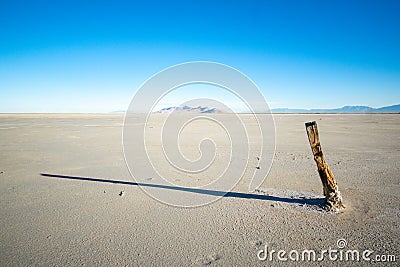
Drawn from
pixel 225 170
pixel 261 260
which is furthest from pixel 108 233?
pixel 225 170

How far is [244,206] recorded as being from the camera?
6180 mm

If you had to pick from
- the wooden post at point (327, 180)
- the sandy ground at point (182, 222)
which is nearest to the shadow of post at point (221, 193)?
the sandy ground at point (182, 222)

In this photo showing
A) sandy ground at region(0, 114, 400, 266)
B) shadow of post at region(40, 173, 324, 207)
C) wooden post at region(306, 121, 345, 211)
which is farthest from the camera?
shadow of post at region(40, 173, 324, 207)

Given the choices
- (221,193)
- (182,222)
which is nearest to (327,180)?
(221,193)

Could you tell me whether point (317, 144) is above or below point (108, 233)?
above

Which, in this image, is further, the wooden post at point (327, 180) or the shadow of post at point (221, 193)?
the shadow of post at point (221, 193)

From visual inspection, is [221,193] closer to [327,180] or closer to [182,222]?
[182,222]

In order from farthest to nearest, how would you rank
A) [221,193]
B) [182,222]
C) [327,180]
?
[221,193] → [327,180] → [182,222]

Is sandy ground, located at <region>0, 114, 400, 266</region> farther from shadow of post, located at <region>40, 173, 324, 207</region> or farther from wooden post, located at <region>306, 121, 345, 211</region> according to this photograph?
wooden post, located at <region>306, 121, 345, 211</region>

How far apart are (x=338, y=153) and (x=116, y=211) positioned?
1237 centimetres

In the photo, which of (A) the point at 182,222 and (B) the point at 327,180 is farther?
(B) the point at 327,180

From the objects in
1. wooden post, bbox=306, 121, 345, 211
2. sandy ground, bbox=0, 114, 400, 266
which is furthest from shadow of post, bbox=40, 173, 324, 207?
wooden post, bbox=306, 121, 345, 211

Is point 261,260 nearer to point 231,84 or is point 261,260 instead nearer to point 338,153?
point 231,84

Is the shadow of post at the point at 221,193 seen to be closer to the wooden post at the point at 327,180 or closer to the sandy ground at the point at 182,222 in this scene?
the sandy ground at the point at 182,222
